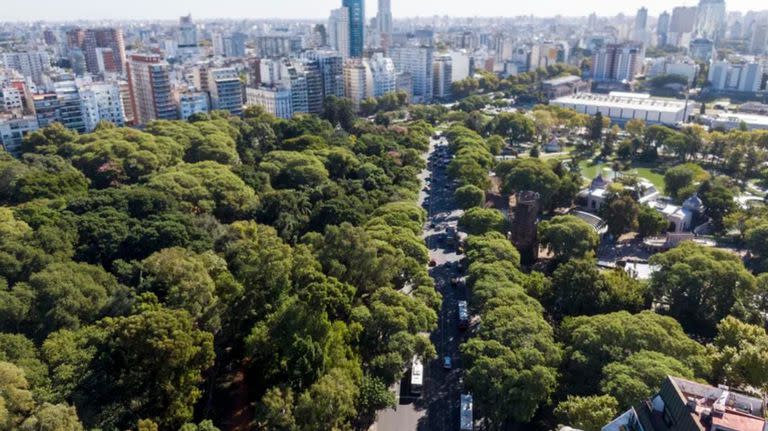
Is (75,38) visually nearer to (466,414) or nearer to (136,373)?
(136,373)

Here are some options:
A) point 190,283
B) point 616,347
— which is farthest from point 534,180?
point 190,283

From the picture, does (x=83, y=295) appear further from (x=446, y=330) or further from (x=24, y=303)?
(x=446, y=330)

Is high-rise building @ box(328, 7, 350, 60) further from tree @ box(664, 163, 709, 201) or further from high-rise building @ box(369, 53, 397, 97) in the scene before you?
tree @ box(664, 163, 709, 201)

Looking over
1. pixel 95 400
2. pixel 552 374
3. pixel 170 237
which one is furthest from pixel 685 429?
pixel 170 237

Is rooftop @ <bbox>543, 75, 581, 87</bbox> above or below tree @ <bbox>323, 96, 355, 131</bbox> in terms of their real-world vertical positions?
above

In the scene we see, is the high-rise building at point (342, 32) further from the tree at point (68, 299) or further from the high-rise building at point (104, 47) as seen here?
the tree at point (68, 299)

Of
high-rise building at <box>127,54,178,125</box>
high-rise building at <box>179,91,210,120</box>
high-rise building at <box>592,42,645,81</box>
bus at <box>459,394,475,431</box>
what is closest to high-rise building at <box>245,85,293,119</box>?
high-rise building at <box>179,91,210,120</box>
